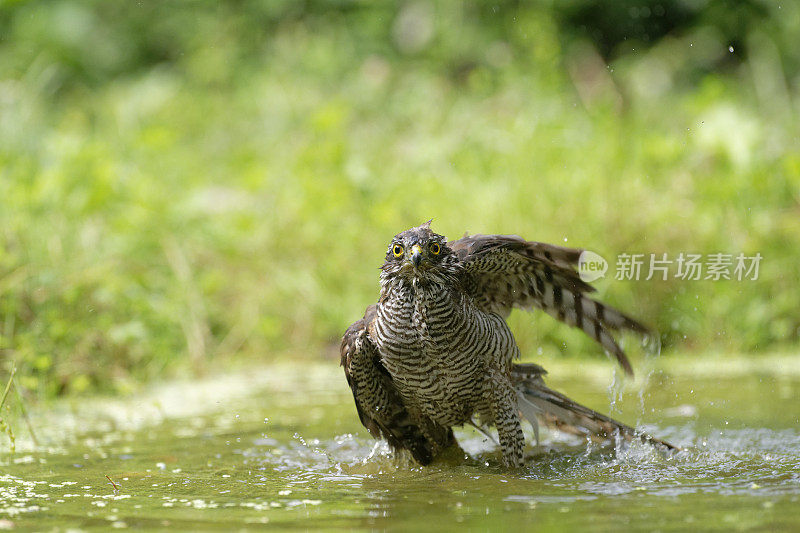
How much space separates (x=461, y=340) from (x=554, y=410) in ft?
2.73

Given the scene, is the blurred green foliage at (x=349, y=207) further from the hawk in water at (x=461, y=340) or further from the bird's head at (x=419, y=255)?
the bird's head at (x=419, y=255)

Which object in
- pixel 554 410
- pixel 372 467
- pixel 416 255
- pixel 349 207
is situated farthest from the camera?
pixel 349 207

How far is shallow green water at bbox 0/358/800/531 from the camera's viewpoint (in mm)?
2900

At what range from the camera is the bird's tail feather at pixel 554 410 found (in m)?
4.21

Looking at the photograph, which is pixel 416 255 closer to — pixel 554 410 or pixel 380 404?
pixel 380 404

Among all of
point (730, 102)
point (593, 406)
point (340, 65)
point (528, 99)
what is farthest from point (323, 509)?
point (340, 65)

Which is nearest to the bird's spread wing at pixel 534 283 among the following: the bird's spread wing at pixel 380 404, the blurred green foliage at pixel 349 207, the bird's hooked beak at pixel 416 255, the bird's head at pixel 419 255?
the bird's head at pixel 419 255

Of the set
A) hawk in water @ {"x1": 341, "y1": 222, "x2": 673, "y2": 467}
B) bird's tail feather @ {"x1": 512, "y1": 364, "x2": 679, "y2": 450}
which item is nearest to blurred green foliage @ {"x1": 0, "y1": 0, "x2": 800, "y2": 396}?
hawk in water @ {"x1": 341, "y1": 222, "x2": 673, "y2": 467}

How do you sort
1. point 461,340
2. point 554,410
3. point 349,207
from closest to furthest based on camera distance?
point 461,340, point 554,410, point 349,207

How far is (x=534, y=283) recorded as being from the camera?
159 inches

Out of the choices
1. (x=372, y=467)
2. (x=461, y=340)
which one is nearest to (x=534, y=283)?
(x=461, y=340)

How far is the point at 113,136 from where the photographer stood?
332 inches

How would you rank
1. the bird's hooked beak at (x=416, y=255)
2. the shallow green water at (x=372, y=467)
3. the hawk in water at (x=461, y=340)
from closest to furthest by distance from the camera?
the shallow green water at (x=372, y=467), the bird's hooked beak at (x=416, y=255), the hawk in water at (x=461, y=340)

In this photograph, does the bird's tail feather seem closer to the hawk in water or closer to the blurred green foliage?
the hawk in water
